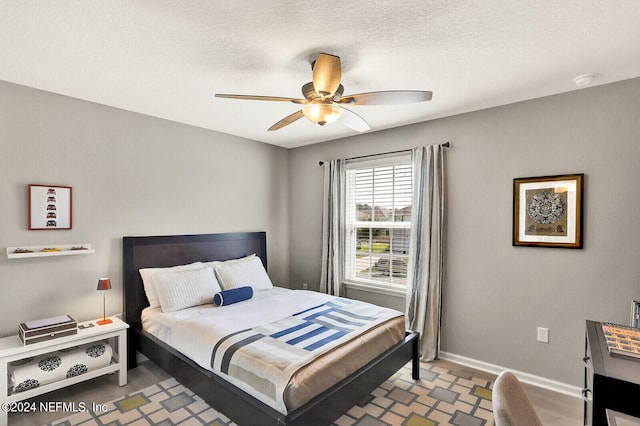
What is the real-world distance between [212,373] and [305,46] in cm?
226

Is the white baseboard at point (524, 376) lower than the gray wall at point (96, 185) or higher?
lower

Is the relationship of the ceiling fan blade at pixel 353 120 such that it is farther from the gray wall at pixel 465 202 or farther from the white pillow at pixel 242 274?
the white pillow at pixel 242 274

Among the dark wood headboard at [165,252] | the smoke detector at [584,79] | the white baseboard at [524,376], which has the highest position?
the smoke detector at [584,79]

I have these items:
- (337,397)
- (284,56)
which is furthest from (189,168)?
(337,397)

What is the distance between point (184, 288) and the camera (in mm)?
3168

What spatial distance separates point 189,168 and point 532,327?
12.5ft

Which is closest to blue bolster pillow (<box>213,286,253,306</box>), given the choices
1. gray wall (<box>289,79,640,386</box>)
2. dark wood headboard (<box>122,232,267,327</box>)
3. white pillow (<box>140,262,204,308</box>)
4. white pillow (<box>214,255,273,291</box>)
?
white pillow (<box>214,255,273,291</box>)

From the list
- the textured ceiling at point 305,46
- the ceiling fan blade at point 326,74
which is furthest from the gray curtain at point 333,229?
the ceiling fan blade at point 326,74

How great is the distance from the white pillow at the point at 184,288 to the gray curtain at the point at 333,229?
4.87ft

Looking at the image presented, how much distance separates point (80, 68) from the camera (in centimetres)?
232

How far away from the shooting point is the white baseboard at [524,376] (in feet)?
8.79

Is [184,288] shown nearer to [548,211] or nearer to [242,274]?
[242,274]

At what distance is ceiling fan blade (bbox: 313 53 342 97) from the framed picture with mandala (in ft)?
6.61

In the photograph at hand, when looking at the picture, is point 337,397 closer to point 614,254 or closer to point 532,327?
point 532,327
